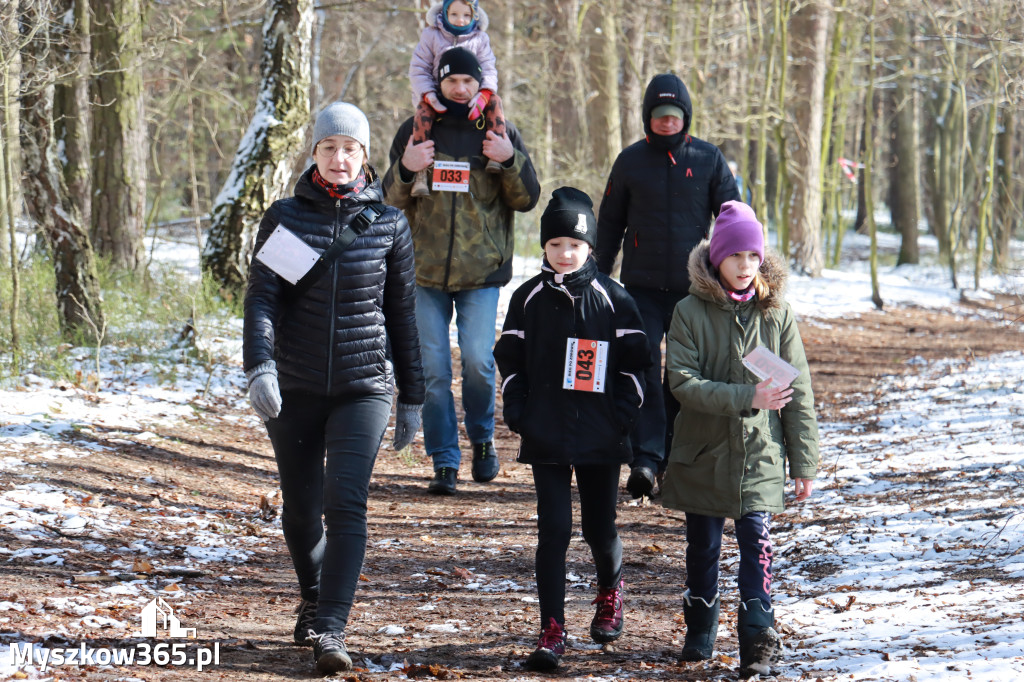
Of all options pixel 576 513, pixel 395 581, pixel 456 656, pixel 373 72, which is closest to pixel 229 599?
pixel 395 581

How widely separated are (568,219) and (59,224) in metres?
5.66

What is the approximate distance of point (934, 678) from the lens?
3.52 m

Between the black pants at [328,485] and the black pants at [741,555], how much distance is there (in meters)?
1.25

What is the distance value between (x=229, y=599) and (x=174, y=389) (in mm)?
3836

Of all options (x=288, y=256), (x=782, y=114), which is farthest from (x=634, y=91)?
(x=288, y=256)

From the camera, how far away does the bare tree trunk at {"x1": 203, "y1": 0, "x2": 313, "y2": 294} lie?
A: 9.58 metres

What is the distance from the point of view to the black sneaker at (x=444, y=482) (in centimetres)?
643

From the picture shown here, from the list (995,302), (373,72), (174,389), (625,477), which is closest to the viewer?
(625,477)

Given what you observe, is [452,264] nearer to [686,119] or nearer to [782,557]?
[686,119]

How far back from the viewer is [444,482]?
21.1 ft

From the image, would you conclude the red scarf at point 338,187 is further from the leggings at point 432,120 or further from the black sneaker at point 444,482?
the black sneaker at point 444,482

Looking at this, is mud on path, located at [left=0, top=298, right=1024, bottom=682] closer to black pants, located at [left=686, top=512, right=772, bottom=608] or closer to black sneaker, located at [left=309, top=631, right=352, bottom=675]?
black sneaker, located at [left=309, top=631, right=352, bottom=675]

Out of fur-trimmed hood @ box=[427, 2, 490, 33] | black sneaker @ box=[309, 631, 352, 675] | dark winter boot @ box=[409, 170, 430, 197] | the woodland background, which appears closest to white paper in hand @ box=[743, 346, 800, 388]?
black sneaker @ box=[309, 631, 352, 675]

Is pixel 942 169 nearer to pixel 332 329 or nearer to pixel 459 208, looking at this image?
pixel 459 208
